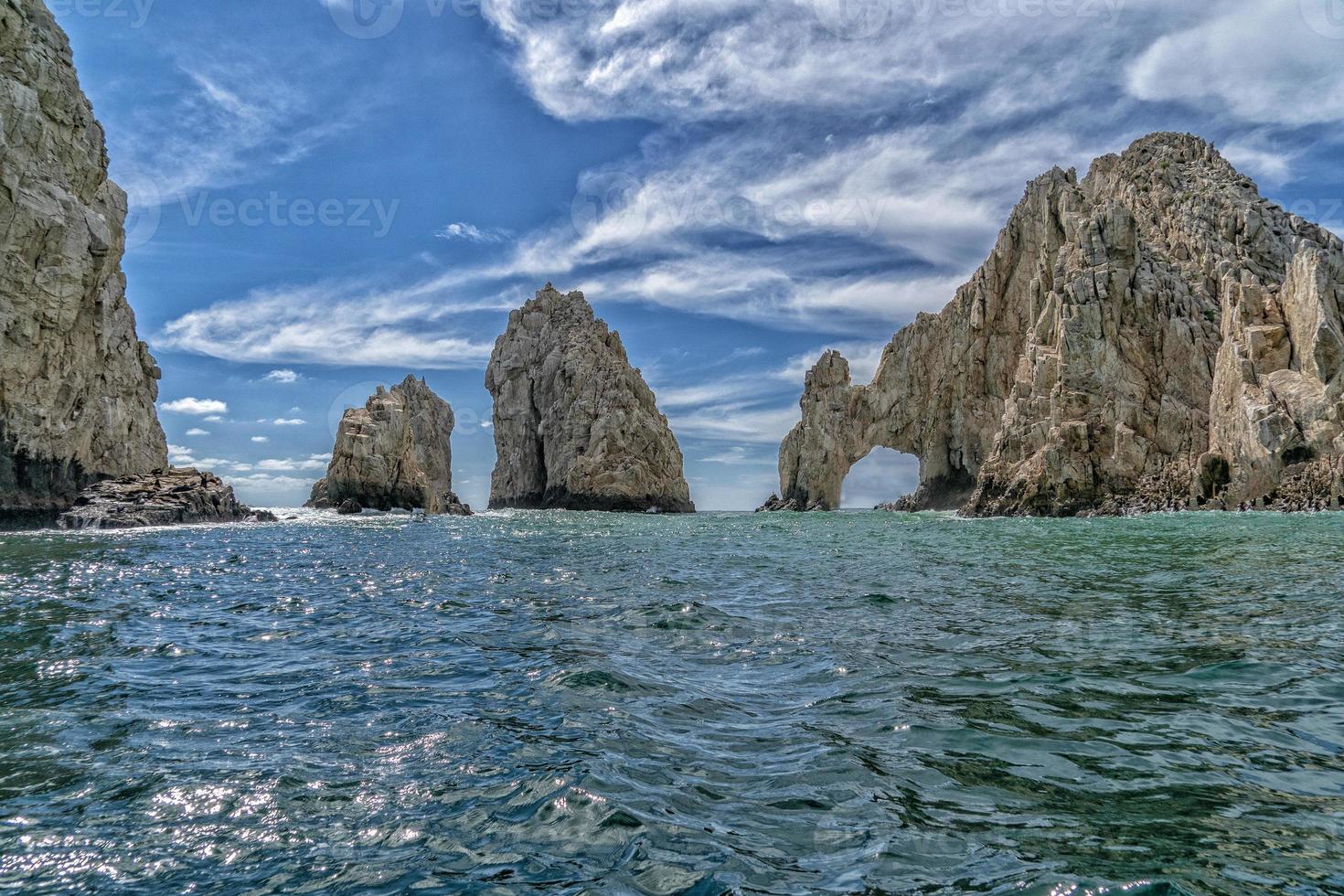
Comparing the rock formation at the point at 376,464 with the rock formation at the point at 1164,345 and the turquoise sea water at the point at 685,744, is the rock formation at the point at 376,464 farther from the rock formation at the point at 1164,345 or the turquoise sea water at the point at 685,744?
the turquoise sea water at the point at 685,744

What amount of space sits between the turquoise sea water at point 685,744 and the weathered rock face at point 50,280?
40.6 meters

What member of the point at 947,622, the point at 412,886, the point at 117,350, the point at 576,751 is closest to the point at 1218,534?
the point at 947,622

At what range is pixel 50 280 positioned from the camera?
1852 inches

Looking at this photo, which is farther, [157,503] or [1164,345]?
[1164,345]

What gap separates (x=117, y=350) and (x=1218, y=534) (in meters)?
73.4

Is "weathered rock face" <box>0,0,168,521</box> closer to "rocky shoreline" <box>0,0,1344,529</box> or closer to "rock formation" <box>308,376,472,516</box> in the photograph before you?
"rocky shoreline" <box>0,0,1344,529</box>

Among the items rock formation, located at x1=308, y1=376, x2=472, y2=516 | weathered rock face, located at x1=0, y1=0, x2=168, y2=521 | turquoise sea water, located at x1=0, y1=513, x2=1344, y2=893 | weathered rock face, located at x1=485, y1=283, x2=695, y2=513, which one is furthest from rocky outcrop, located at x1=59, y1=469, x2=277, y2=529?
weathered rock face, located at x1=485, y1=283, x2=695, y2=513

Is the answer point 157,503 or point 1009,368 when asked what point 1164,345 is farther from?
point 157,503

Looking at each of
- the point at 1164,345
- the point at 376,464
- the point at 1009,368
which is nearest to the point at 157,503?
the point at 376,464

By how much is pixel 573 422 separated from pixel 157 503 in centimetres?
7620

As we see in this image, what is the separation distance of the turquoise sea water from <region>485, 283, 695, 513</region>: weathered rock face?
10360 centimetres

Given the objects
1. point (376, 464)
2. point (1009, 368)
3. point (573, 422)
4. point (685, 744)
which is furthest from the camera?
point (573, 422)

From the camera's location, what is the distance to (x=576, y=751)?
21.1ft

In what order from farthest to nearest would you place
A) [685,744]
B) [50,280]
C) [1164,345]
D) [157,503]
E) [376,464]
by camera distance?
[376,464] → [1164,345] → [157,503] → [50,280] → [685,744]
